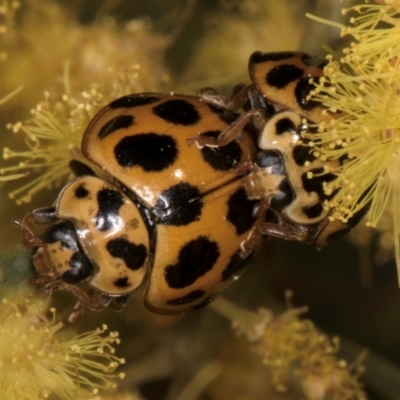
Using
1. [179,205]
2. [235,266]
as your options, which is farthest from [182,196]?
[235,266]

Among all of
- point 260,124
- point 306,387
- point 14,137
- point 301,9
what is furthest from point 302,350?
point 301,9

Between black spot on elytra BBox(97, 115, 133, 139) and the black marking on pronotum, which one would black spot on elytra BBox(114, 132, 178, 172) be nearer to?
black spot on elytra BBox(97, 115, 133, 139)

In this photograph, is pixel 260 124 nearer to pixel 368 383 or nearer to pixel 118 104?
pixel 118 104

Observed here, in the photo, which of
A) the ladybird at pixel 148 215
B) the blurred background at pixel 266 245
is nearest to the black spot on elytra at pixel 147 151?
the ladybird at pixel 148 215

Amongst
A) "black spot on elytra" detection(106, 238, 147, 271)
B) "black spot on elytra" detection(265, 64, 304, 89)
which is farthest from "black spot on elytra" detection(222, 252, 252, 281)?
"black spot on elytra" detection(265, 64, 304, 89)

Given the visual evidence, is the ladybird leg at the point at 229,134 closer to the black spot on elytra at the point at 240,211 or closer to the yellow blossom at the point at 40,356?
the black spot on elytra at the point at 240,211
